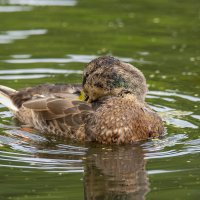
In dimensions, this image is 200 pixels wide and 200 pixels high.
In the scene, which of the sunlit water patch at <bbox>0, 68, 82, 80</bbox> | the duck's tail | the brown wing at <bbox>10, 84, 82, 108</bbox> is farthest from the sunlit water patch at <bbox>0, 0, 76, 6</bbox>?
the brown wing at <bbox>10, 84, 82, 108</bbox>

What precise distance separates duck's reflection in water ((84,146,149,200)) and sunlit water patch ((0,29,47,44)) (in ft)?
19.4

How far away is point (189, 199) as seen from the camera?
9672mm

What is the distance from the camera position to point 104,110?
1214 cm

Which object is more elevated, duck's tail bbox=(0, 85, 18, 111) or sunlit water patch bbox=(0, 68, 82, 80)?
sunlit water patch bbox=(0, 68, 82, 80)

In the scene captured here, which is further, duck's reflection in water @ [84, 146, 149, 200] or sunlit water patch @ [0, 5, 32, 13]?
sunlit water patch @ [0, 5, 32, 13]

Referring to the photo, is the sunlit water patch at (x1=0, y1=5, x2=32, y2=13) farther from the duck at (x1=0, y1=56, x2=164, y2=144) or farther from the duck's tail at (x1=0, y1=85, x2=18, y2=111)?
the duck at (x1=0, y1=56, x2=164, y2=144)

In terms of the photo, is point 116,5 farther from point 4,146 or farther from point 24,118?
point 4,146

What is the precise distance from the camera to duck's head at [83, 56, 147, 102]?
12.3m

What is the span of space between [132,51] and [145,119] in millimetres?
4499

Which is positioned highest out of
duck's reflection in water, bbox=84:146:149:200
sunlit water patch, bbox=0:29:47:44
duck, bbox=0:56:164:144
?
sunlit water patch, bbox=0:29:47:44

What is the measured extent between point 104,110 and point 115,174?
170cm

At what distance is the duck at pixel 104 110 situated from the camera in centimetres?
1204

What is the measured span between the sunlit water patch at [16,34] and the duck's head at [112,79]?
15.9ft

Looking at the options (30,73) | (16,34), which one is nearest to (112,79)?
(30,73)
